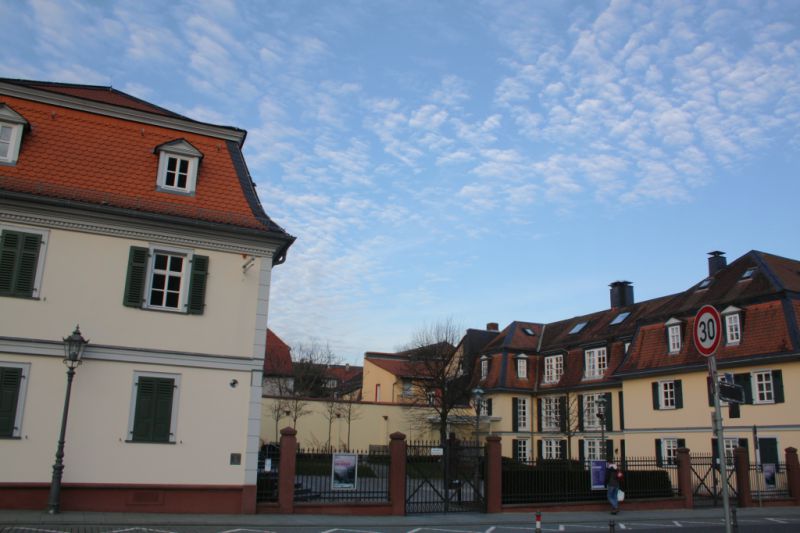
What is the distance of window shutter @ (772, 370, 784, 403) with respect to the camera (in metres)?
30.0

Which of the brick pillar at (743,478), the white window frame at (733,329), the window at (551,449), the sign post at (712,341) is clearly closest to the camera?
the sign post at (712,341)

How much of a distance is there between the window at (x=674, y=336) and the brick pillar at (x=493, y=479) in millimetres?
18354

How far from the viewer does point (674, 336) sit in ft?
120

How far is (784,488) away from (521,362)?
23520mm

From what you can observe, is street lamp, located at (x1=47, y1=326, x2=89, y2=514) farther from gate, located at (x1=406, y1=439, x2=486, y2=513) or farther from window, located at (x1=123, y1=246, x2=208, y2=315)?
gate, located at (x1=406, y1=439, x2=486, y2=513)

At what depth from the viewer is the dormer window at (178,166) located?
19141mm

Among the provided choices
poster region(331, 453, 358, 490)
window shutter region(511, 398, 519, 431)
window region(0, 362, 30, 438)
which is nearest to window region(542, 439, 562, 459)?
window shutter region(511, 398, 519, 431)

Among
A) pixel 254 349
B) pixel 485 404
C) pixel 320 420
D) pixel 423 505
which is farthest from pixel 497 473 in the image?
pixel 485 404

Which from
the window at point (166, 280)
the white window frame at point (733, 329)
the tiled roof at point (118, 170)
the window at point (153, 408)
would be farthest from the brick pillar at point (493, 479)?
the white window frame at point (733, 329)

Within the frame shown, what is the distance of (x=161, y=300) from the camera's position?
18203mm

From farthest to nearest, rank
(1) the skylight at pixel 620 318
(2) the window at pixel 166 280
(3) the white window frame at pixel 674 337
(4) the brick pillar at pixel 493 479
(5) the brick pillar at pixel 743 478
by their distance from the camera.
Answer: (1) the skylight at pixel 620 318
(3) the white window frame at pixel 674 337
(5) the brick pillar at pixel 743 478
(4) the brick pillar at pixel 493 479
(2) the window at pixel 166 280

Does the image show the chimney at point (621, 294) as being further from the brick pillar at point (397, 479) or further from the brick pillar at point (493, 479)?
the brick pillar at point (397, 479)

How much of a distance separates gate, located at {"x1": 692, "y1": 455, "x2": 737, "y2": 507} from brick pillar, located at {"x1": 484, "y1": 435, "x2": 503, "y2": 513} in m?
8.98

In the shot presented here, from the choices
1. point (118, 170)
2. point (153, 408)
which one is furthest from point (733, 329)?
point (118, 170)
